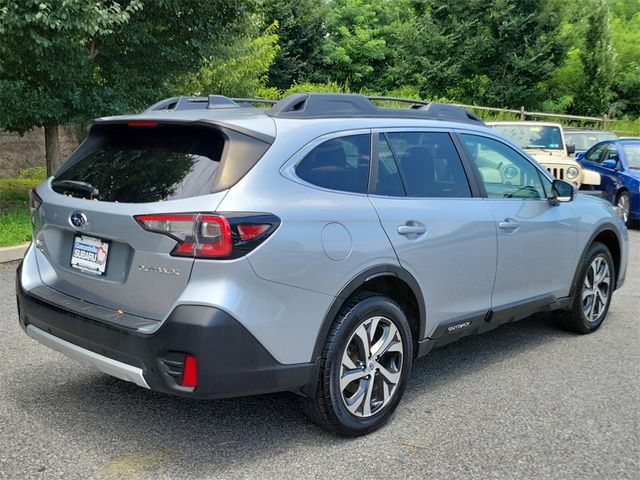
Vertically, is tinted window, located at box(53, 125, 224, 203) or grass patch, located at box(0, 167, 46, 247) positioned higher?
tinted window, located at box(53, 125, 224, 203)

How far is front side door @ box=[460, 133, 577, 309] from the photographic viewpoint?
15.0 feet

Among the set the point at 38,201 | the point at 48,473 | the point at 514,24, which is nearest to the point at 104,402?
the point at 48,473

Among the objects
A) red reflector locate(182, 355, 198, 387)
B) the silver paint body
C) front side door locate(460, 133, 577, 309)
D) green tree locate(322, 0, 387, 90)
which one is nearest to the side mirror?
front side door locate(460, 133, 577, 309)

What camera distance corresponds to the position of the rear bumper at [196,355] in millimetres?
3027

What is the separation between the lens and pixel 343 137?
3770 millimetres

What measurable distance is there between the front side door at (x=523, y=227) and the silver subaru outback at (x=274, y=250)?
4 centimetres

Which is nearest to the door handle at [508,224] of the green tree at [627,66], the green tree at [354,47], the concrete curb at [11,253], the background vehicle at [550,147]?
the concrete curb at [11,253]

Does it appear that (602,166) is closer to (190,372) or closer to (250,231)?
(250,231)

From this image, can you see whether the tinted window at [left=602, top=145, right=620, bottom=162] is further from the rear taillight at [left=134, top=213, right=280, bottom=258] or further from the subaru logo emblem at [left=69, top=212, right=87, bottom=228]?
the subaru logo emblem at [left=69, top=212, right=87, bottom=228]

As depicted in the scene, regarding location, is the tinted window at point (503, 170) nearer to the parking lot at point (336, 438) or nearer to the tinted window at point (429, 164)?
the tinted window at point (429, 164)

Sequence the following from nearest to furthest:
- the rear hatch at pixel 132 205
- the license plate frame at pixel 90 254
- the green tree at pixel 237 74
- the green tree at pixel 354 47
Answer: the rear hatch at pixel 132 205
the license plate frame at pixel 90 254
the green tree at pixel 237 74
the green tree at pixel 354 47

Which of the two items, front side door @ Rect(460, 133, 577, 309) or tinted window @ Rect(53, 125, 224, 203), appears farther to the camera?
front side door @ Rect(460, 133, 577, 309)

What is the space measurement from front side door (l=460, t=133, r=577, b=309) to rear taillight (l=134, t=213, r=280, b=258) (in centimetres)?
194

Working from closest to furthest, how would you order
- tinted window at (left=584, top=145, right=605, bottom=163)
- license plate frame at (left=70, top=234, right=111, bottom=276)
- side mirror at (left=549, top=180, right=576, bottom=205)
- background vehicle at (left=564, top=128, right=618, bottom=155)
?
license plate frame at (left=70, top=234, right=111, bottom=276) < side mirror at (left=549, top=180, right=576, bottom=205) < tinted window at (left=584, top=145, right=605, bottom=163) < background vehicle at (left=564, top=128, right=618, bottom=155)
